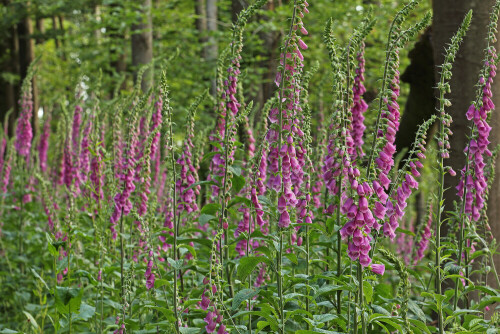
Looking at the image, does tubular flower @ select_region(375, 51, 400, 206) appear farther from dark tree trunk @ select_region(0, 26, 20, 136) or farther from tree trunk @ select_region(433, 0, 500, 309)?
dark tree trunk @ select_region(0, 26, 20, 136)

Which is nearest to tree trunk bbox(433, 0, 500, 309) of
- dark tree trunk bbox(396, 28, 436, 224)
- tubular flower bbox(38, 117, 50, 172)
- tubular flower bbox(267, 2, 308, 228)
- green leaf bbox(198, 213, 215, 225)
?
tubular flower bbox(267, 2, 308, 228)

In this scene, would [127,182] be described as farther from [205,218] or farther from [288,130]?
[288,130]

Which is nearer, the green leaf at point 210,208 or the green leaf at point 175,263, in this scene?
the green leaf at point 175,263

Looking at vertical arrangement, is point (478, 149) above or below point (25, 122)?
below

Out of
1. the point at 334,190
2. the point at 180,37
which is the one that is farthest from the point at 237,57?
the point at 180,37

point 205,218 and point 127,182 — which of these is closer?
point 205,218

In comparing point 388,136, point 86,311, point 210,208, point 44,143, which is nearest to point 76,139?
point 44,143

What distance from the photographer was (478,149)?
12.6 feet

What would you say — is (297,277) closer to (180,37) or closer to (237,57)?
Result: (237,57)

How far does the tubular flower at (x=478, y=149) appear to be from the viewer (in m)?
3.73

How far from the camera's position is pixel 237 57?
12.1 ft

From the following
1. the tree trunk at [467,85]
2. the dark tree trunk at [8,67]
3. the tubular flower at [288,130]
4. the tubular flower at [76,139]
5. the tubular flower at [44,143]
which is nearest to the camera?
the tubular flower at [288,130]

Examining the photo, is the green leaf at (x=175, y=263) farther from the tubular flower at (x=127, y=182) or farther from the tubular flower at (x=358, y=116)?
the tubular flower at (x=358, y=116)

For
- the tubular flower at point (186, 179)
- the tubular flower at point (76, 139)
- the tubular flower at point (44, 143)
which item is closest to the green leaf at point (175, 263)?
the tubular flower at point (186, 179)
